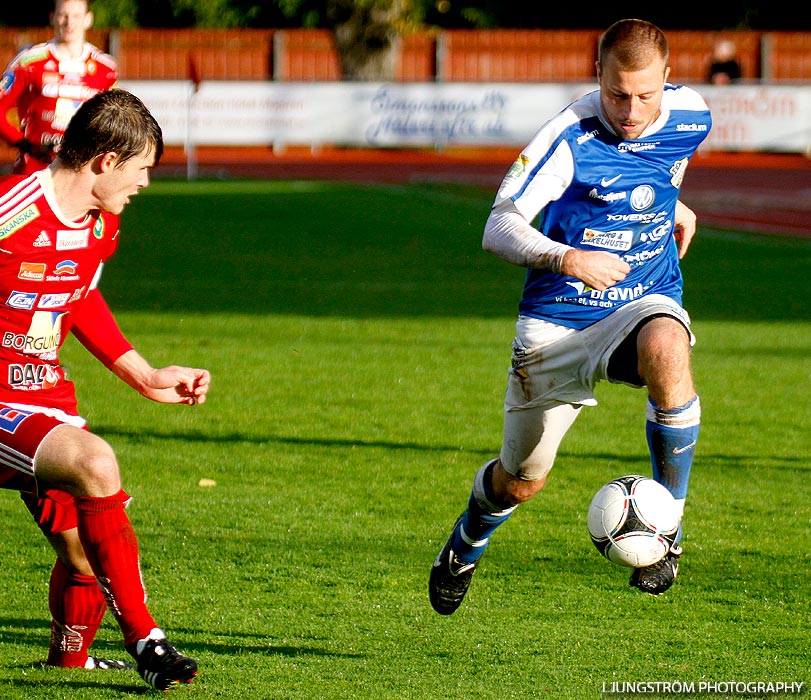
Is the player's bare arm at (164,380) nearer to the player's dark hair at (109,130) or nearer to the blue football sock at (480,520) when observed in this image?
the player's dark hair at (109,130)

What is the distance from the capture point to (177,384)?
4441 millimetres

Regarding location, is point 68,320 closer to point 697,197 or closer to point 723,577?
point 723,577

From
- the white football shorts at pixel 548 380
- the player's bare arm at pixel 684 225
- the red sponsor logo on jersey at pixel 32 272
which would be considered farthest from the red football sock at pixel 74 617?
the player's bare arm at pixel 684 225

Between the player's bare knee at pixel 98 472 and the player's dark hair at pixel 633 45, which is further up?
the player's dark hair at pixel 633 45

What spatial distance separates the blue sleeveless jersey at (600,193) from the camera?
4.93m

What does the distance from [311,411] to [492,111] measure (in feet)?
76.2

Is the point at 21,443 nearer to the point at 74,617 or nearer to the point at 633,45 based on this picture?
the point at 74,617

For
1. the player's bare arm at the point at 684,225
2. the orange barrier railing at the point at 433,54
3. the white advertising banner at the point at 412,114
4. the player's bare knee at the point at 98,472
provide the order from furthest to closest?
the orange barrier railing at the point at 433,54
the white advertising banner at the point at 412,114
the player's bare arm at the point at 684,225
the player's bare knee at the point at 98,472

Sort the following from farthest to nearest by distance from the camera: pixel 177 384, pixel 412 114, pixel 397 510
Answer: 1. pixel 412 114
2. pixel 397 510
3. pixel 177 384

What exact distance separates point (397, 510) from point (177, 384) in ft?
7.35

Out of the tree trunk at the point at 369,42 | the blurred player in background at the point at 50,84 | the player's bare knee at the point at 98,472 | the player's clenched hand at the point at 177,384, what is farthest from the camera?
the tree trunk at the point at 369,42

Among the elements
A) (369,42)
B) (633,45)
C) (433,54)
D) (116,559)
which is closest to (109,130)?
(116,559)

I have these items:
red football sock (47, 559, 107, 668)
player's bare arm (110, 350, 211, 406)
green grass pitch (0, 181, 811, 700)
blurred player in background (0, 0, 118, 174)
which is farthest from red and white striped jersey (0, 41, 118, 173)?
red football sock (47, 559, 107, 668)

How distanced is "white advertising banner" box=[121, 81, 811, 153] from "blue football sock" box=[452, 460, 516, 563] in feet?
84.6
